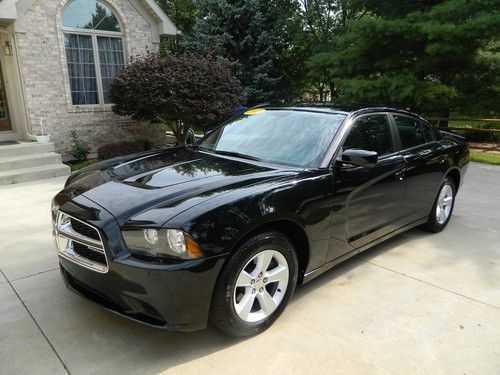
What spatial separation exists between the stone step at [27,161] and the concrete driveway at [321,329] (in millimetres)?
4693

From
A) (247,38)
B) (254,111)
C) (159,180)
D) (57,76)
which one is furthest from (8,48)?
(159,180)

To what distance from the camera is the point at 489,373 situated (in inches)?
94.3

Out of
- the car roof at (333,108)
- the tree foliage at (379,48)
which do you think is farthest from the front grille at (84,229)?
the tree foliage at (379,48)

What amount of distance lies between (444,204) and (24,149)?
27.2 feet

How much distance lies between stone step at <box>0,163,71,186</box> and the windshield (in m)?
5.48

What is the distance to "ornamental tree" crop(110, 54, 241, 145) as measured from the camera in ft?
29.1

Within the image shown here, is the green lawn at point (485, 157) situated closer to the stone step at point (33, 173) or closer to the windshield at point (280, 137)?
the windshield at point (280, 137)

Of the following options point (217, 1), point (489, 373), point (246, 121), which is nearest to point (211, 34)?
point (217, 1)

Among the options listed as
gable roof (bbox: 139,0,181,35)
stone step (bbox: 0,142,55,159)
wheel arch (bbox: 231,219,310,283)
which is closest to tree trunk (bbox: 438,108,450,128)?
gable roof (bbox: 139,0,181,35)

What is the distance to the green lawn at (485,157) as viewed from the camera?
9195 mm

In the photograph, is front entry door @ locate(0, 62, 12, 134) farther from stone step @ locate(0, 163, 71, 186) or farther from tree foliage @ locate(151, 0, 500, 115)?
tree foliage @ locate(151, 0, 500, 115)

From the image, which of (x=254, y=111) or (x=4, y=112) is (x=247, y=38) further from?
(x=254, y=111)

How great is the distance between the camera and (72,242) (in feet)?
8.65

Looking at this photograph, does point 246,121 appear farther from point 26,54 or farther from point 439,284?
point 26,54
